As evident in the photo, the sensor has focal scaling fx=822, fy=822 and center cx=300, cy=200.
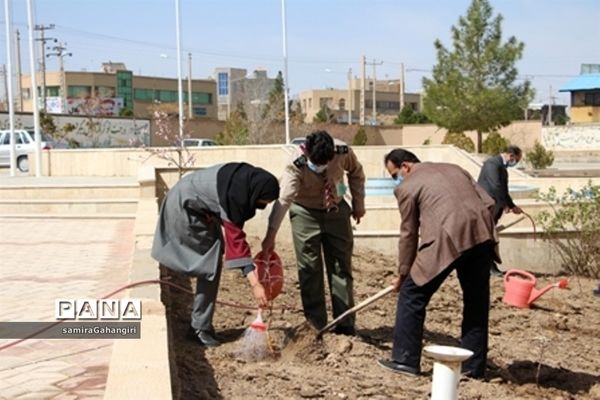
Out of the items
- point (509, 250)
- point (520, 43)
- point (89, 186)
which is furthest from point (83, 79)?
point (509, 250)

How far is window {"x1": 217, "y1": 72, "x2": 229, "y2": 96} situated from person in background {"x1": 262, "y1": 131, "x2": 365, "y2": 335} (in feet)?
280

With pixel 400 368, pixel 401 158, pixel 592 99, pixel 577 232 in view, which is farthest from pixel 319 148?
pixel 592 99

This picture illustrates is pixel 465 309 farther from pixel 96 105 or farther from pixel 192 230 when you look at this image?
pixel 96 105

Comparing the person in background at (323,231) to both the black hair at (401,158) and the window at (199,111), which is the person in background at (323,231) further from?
the window at (199,111)

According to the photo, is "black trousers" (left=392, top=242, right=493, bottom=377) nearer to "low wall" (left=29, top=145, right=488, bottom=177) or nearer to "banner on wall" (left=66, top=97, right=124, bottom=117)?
"low wall" (left=29, top=145, right=488, bottom=177)

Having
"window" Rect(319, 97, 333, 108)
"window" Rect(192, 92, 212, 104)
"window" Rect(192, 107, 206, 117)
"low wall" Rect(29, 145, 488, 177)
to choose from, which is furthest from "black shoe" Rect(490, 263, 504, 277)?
"window" Rect(192, 92, 212, 104)

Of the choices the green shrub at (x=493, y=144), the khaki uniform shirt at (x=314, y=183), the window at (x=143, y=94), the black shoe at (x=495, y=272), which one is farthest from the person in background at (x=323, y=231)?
the window at (x=143, y=94)

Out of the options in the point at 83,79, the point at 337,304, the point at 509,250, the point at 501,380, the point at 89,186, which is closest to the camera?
the point at 501,380

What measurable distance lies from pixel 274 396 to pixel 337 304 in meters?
1.46

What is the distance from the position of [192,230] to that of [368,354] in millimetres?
1414

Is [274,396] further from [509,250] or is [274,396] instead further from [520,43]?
[520,43]

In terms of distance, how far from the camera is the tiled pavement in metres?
4.25

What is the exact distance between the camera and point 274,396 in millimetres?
4352

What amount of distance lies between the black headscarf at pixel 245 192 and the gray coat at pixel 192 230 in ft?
0.72
